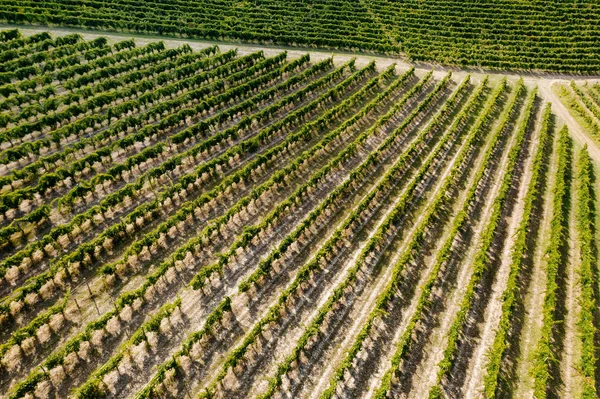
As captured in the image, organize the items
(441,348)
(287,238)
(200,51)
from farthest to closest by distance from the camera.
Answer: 1. (200,51)
2. (287,238)
3. (441,348)

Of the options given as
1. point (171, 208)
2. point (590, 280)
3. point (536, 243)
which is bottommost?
point (171, 208)

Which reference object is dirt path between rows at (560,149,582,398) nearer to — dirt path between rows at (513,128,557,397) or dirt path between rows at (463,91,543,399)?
dirt path between rows at (513,128,557,397)

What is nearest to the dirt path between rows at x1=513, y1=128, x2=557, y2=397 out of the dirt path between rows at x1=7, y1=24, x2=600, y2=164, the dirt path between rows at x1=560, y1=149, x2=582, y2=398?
the dirt path between rows at x1=560, y1=149, x2=582, y2=398

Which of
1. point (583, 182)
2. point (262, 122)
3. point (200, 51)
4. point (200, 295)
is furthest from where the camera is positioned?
point (200, 51)

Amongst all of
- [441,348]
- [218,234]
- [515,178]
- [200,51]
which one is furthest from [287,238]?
[200,51]

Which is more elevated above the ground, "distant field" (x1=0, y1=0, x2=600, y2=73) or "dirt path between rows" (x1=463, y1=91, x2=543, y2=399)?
"distant field" (x1=0, y1=0, x2=600, y2=73)

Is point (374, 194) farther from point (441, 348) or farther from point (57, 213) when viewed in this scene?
point (57, 213)
